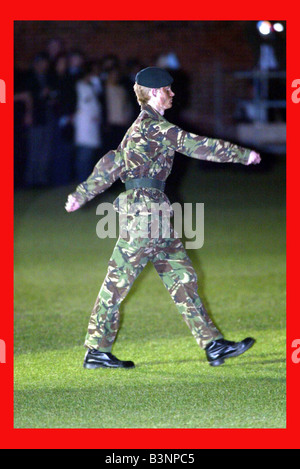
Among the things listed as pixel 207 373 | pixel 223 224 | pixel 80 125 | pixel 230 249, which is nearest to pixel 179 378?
pixel 207 373

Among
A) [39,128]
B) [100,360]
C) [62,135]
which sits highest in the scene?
[39,128]

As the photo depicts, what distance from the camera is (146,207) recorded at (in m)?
4.97

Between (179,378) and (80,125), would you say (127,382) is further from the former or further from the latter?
(80,125)

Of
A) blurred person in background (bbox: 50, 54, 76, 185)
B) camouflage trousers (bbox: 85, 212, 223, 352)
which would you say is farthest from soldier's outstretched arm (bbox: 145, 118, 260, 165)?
blurred person in background (bbox: 50, 54, 76, 185)

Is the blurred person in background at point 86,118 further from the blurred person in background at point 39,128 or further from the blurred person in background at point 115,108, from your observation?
the blurred person in background at point 39,128

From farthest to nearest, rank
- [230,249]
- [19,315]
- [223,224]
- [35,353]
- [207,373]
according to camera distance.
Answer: [223,224]
[230,249]
[19,315]
[35,353]
[207,373]

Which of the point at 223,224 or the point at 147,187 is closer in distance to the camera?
the point at 147,187

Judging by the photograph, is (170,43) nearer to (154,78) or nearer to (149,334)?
(149,334)

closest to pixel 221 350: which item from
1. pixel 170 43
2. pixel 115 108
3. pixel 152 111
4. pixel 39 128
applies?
pixel 152 111

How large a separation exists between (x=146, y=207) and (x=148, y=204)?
0.02 m

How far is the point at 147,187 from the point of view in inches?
196

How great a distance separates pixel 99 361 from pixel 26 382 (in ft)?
1.53

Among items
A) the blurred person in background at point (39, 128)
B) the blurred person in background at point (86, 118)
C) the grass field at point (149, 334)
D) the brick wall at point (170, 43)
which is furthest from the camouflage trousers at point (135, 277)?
the brick wall at point (170, 43)
